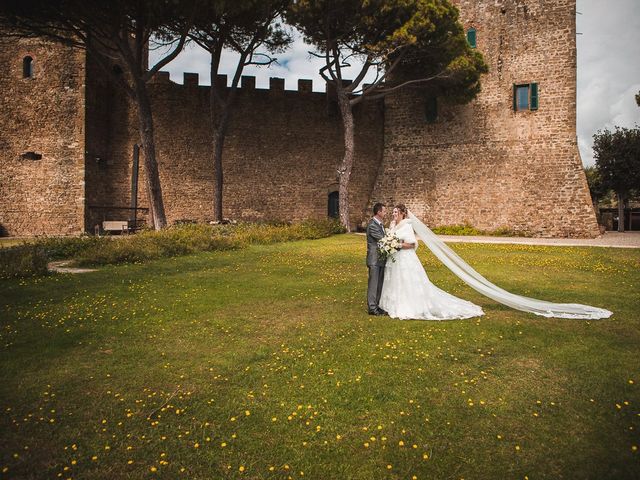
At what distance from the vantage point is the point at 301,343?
5.17m

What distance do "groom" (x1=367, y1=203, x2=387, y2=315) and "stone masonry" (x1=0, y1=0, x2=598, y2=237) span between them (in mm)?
16258

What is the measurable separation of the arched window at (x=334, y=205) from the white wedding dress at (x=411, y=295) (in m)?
17.2

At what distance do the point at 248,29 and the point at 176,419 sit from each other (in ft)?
63.3

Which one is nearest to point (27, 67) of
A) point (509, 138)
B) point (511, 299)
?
point (511, 299)

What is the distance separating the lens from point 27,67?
1905cm

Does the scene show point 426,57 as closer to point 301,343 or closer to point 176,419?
point 301,343

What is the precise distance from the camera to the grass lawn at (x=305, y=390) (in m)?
2.92

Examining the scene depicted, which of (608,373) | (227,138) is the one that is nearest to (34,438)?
(608,373)

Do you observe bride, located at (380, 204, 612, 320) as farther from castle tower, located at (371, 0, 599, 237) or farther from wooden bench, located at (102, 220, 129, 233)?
castle tower, located at (371, 0, 599, 237)

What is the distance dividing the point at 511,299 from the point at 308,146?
60.4ft

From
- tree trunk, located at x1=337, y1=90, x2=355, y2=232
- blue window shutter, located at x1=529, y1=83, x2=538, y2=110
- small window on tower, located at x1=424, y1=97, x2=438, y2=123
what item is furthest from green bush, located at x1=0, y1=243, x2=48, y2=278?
blue window shutter, located at x1=529, y1=83, x2=538, y2=110

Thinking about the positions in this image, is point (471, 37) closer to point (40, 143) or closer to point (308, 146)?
point (308, 146)

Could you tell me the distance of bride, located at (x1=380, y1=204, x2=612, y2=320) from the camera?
6.41 metres

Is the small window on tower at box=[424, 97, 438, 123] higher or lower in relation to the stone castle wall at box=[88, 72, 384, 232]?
higher
